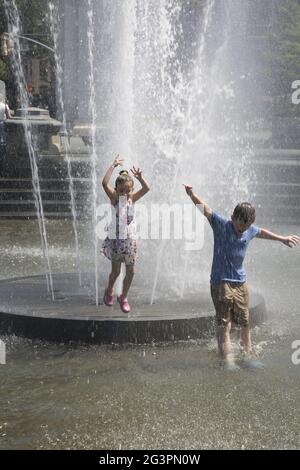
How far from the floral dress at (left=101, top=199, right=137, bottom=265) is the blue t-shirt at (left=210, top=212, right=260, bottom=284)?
905 mm

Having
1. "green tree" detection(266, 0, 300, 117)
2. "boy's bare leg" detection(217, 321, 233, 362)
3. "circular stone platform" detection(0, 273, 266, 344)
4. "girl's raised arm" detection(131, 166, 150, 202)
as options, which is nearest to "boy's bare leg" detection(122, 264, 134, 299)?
"circular stone platform" detection(0, 273, 266, 344)

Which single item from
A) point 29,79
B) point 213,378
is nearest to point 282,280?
point 213,378

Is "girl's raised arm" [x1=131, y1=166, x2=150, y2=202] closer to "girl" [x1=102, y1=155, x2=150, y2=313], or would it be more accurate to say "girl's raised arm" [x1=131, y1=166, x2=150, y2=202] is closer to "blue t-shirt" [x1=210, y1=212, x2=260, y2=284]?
"girl" [x1=102, y1=155, x2=150, y2=313]

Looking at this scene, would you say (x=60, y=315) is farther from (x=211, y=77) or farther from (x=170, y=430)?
(x=211, y=77)

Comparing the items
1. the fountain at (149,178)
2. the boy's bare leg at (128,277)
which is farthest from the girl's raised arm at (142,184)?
the fountain at (149,178)

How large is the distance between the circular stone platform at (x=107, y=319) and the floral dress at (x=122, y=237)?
45 cm

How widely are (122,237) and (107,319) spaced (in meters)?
0.73

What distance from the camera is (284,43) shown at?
34656 mm

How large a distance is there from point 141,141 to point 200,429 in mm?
7989

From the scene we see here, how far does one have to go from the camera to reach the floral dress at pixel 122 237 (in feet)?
21.0

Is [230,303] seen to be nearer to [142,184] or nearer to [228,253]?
[228,253]

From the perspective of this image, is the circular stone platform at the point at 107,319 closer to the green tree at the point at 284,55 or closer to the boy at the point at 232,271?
the boy at the point at 232,271

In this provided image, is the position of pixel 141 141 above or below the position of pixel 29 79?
above

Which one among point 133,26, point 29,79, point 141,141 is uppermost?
point 133,26
